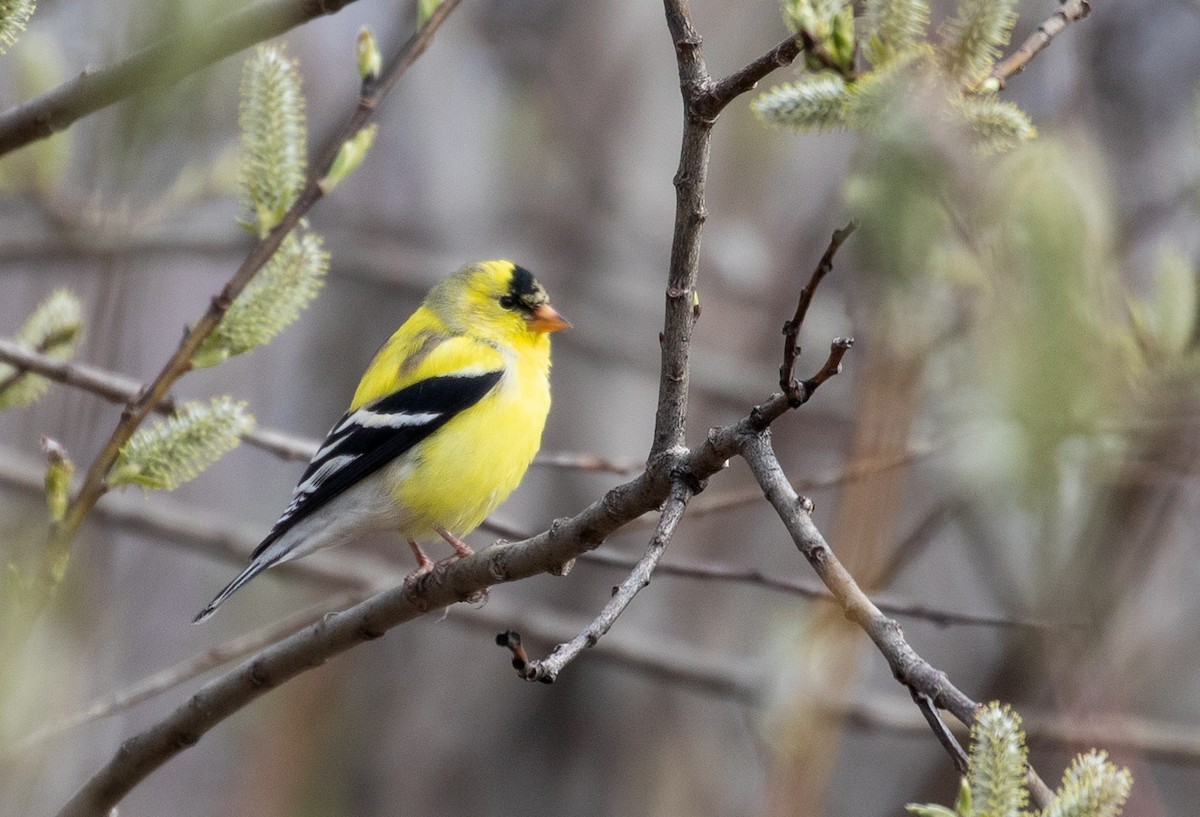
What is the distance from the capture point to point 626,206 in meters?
6.64

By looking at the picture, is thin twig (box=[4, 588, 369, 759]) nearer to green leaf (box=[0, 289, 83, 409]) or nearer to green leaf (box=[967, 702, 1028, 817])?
green leaf (box=[0, 289, 83, 409])

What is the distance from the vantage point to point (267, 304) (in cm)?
204

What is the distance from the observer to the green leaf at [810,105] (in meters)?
1.49

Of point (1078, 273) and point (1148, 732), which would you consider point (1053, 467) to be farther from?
point (1148, 732)

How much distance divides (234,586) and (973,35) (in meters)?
2.35

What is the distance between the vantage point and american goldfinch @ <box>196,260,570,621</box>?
11.3 ft

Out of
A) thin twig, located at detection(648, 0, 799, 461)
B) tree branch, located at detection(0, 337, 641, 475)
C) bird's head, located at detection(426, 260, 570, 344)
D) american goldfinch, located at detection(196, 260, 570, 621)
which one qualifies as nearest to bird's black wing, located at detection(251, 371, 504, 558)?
american goldfinch, located at detection(196, 260, 570, 621)

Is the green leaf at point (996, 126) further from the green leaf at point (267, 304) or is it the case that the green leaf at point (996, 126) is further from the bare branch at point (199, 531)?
the bare branch at point (199, 531)

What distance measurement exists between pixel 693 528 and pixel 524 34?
303 cm

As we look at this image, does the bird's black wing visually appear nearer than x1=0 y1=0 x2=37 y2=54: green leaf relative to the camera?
No

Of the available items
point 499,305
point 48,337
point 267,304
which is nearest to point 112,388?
point 48,337

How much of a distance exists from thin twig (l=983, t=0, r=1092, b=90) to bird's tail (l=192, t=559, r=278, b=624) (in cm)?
217

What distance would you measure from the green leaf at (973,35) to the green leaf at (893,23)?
1.6 inches

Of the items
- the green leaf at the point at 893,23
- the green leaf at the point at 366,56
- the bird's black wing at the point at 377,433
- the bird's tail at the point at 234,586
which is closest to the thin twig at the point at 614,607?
the green leaf at the point at 893,23
